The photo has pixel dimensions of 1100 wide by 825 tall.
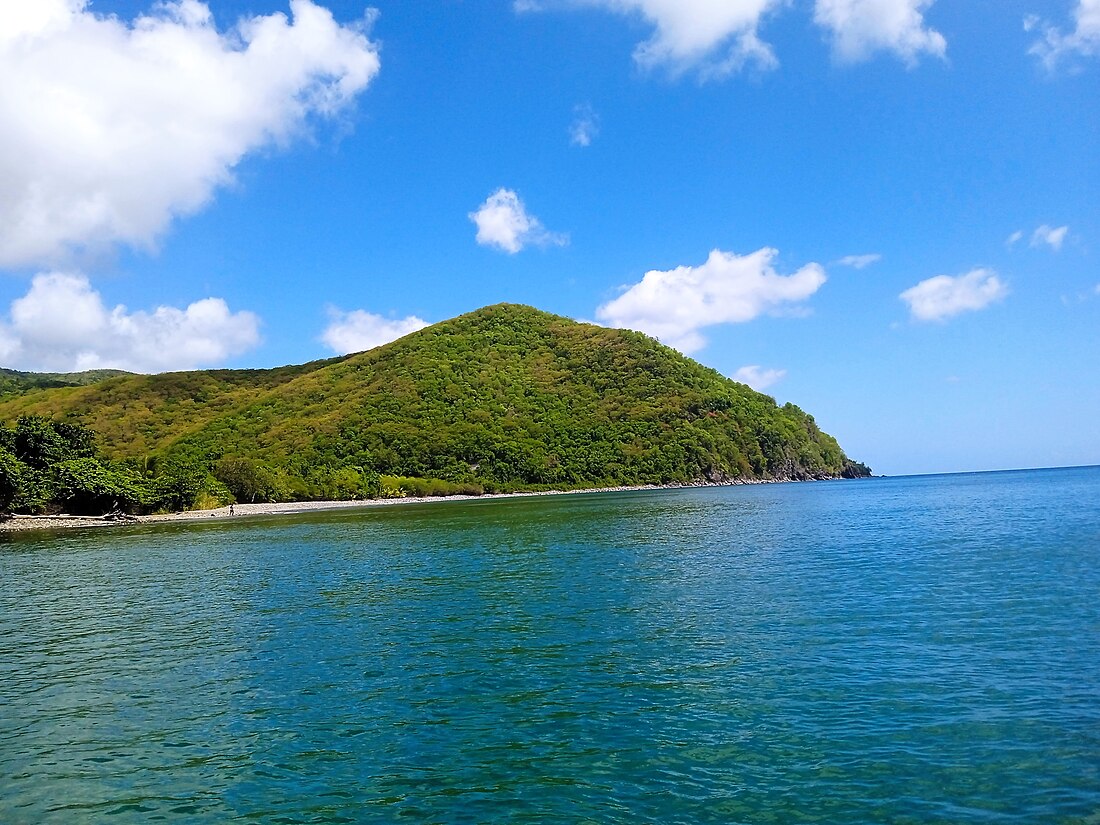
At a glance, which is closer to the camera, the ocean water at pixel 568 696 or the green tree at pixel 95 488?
the ocean water at pixel 568 696

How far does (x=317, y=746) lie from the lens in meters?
14.4

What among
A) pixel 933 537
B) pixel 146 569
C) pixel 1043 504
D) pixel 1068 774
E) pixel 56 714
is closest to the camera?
pixel 1068 774

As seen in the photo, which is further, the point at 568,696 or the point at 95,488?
the point at 95,488

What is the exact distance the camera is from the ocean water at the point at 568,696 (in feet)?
38.7

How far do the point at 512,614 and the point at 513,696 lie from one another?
386 inches

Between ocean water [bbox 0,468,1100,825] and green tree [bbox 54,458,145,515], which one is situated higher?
green tree [bbox 54,458,145,515]

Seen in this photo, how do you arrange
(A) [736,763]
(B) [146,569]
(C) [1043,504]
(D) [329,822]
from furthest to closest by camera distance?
(C) [1043,504] < (B) [146,569] < (A) [736,763] < (D) [329,822]

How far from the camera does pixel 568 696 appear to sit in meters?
16.9

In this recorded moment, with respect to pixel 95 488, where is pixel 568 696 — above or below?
below

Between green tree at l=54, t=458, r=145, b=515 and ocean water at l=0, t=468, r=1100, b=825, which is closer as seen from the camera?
ocean water at l=0, t=468, r=1100, b=825

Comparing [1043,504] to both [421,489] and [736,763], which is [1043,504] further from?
[421,489]

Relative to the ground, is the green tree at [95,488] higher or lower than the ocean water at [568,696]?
higher

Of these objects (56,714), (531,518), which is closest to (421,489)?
(531,518)

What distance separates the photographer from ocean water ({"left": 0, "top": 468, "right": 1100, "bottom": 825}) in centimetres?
1179
